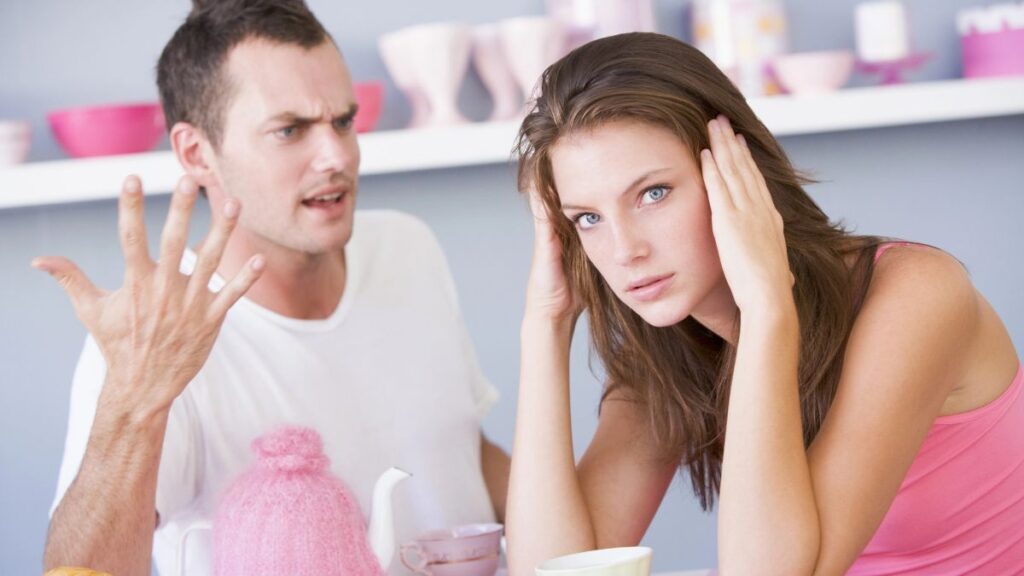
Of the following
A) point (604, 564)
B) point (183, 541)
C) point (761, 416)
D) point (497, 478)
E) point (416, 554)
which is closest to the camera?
point (604, 564)

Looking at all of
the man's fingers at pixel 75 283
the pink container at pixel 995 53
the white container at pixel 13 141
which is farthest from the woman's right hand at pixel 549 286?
the pink container at pixel 995 53

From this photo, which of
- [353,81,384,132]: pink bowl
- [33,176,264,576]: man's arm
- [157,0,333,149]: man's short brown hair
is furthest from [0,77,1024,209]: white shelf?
[33,176,264,576]: man's arm

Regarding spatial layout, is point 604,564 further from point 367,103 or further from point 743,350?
point 367,103

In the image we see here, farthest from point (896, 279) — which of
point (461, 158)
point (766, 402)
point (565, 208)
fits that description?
point (461, 158)

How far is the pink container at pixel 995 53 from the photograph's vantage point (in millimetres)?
2324

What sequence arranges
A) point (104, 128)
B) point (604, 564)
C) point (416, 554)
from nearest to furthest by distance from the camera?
point (604, 564), point (416, 554), point (104, 128)

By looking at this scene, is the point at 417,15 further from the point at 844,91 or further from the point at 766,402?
the point at 766,402

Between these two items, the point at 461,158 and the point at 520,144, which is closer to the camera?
the point at 520,144

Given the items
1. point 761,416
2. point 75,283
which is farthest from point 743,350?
point 75,283

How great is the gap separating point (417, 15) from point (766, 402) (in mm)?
1496

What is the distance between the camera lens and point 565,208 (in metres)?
1.23

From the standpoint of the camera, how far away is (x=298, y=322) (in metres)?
1.59

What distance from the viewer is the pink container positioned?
7.63 ft

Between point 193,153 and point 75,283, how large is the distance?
1.74 ft
